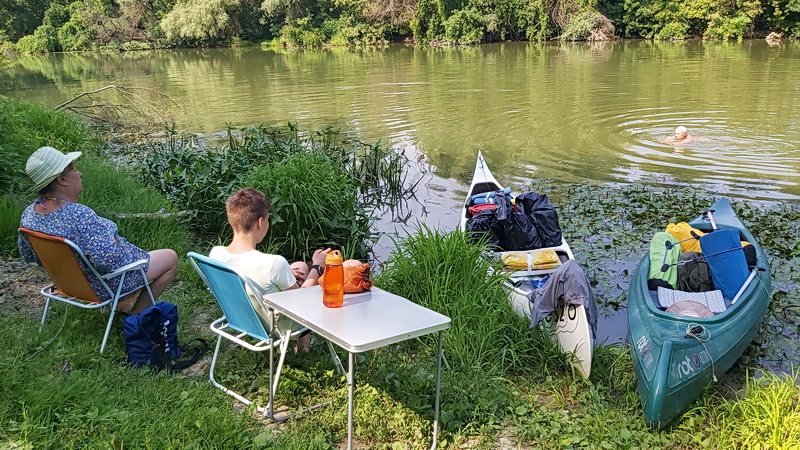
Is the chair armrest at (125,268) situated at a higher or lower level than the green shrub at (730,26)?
lower

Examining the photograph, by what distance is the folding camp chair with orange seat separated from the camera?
10.9 feet

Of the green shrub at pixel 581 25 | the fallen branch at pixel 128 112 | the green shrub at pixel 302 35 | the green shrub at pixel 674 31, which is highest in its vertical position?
the green shrub at pixel 302 35

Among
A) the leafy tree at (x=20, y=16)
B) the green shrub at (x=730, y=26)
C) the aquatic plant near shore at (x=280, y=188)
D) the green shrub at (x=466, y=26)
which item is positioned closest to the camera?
the aquatic plant near shore at (x=280, y=188)

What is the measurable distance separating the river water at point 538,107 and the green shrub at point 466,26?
33.1ft

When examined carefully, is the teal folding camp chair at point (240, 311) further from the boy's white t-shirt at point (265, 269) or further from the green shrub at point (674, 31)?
the green shrub at point (674, 31)

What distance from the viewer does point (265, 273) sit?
3193 millimetres

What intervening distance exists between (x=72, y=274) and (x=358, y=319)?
1.94 m

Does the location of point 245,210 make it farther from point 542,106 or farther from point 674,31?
point 674,31

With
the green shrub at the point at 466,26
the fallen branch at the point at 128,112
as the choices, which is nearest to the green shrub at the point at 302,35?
the green shrub at the point at 466,26

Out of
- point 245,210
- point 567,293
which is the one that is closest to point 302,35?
point 567,293

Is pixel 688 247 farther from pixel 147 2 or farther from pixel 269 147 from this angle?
pixel 147 2

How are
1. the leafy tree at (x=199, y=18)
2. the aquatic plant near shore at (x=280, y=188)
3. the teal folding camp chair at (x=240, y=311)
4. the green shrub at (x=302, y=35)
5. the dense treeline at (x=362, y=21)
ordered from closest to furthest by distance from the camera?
the teal folding camp chair at (x=240, y=311) → the aquatic plant near shore at (x=280, y=188) → the dense treeline at (x=362, y=21) → the leafy tree at (x=199, y=18) → the green shrub at (x=302, y=35)

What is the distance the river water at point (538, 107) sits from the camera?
31.6 feet

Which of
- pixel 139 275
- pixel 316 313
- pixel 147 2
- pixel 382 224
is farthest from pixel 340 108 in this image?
pixel 147 2
